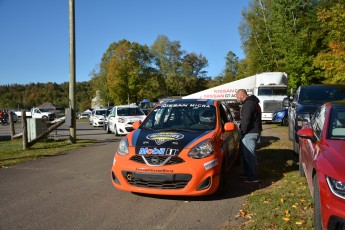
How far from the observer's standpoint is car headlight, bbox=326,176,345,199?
10.5 ft

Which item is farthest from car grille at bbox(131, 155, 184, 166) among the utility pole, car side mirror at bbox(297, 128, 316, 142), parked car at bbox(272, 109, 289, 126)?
parked car at bbox(272, 109, 289, 126)

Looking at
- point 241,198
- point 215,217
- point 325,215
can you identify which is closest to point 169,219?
point 215,217

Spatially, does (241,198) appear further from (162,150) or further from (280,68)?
(280,68)

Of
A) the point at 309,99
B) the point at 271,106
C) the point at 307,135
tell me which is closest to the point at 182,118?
the point at 307,135

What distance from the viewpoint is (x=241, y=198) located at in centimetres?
586

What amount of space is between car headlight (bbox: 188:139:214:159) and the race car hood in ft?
0.46

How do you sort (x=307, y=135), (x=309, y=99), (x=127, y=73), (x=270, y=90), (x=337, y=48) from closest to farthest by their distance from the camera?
(x=307, y=135) < (x=309, y=99) < (x=337, y=48) < (x=270, y=90) < (x=127, y=73)

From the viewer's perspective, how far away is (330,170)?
137 inches

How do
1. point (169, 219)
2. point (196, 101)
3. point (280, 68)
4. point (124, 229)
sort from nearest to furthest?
point (124, 229)
point (169, 219)
point (196, 101)
point (280, 68)

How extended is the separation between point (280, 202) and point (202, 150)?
1445 mm

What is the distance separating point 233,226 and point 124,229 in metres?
1.42

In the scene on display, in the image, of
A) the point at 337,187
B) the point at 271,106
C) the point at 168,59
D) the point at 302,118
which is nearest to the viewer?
the point at 337,187

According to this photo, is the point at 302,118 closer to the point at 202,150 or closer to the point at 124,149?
the point at 202,150

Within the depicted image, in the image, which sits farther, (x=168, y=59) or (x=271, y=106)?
(x=168, y=59)
